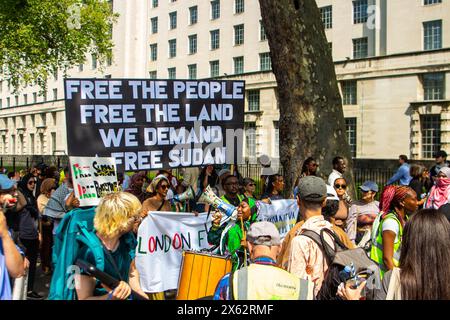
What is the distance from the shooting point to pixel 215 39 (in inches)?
1881

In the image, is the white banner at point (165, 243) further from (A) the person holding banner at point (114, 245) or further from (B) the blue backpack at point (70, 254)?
(A) the person holding banner at point (114, 245)

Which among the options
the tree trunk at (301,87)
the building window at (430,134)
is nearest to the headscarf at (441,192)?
the tree trunk at (301,87)

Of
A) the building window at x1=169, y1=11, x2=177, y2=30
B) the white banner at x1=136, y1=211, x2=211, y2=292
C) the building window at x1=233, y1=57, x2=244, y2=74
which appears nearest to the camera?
the white banner at x1=136, y1=211, x2=211, y2=292

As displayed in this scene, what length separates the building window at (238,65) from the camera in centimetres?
4521

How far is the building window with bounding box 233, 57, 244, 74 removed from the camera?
148 feet

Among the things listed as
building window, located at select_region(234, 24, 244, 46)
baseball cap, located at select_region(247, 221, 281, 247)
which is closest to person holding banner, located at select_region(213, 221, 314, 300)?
baseball cap, located at select_region(247, 221, 281, 247)

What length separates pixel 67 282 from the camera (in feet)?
13.5

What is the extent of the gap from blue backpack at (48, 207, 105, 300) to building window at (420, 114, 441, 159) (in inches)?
1166

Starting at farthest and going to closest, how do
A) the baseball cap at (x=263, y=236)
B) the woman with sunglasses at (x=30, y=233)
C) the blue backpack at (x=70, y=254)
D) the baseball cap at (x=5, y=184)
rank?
the woman with sunglasses at (x=30, y=233) < the baseball cap at (x=5, y=184) < the blue backpack at (x=70, y=254) < the baseball cap at (x=263, y=236)

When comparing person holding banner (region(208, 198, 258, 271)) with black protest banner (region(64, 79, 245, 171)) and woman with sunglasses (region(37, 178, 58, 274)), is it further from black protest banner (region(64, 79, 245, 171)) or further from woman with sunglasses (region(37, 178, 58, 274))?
woman with sunglasses (region(37, 178, 58, 274))

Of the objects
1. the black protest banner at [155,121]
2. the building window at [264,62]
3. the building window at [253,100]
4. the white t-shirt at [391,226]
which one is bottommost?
the white t-shirt at [391,226]

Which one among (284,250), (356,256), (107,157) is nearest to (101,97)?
(107,157)

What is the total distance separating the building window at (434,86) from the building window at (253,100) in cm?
1352

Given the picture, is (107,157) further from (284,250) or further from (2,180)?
(284,250)
